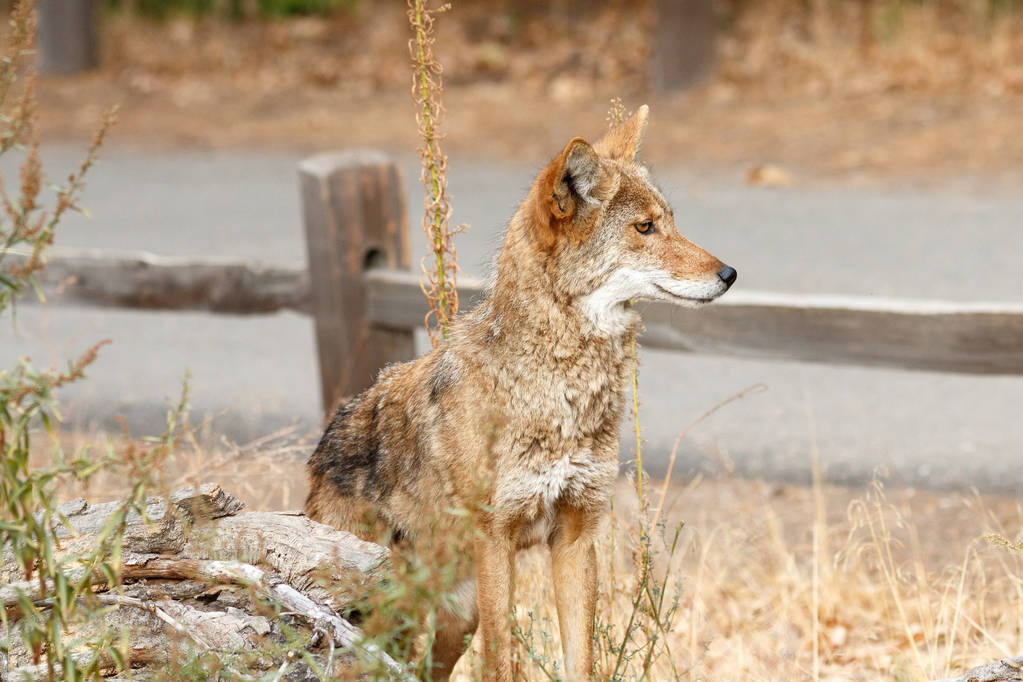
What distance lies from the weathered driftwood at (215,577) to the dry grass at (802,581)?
61 centimetres

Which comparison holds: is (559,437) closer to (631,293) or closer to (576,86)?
(631,293)

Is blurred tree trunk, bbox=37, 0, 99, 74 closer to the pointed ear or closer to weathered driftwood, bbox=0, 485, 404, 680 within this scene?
the pointed ear

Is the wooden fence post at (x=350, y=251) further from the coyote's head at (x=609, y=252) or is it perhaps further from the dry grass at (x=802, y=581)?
the coyote's head at (x=609, y=252)

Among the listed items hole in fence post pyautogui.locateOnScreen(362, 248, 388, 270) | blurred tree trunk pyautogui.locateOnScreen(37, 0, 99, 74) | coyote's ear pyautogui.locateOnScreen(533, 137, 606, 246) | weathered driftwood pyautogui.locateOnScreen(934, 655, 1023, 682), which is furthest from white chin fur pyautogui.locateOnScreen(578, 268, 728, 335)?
blurred tree trunk pyautogui.locateOnScreen(37, 0, 99, 74)

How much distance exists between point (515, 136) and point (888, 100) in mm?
3736

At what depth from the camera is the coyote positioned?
3217mm

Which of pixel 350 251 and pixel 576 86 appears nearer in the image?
pixel 350 251

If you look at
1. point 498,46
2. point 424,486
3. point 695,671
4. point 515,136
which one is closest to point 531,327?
point 424,486

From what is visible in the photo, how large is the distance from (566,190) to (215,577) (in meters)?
1.32

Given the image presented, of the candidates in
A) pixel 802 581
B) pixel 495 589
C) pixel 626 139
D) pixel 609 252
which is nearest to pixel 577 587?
pixel 495 589

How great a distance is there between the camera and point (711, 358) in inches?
312

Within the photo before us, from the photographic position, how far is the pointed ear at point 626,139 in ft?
12.0

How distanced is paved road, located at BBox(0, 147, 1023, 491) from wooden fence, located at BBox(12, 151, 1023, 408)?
0.51 metres

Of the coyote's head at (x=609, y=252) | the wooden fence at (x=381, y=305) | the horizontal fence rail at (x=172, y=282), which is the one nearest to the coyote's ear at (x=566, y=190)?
the coyote's head at (x=609, y=252)
